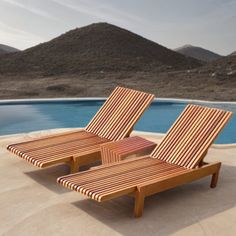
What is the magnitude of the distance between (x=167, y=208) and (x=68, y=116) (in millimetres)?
7344

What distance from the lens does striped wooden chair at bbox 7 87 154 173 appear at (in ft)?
18.2

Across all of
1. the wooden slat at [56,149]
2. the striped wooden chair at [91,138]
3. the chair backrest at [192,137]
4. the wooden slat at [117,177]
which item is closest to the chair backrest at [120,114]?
the striped wooden chair at [91,138]

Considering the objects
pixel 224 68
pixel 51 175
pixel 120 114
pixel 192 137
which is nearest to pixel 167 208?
pixel 192 137

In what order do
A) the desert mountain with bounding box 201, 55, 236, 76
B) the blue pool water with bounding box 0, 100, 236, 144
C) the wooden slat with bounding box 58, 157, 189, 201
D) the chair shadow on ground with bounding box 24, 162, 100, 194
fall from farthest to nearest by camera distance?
the desert mountain with bounding box 201, 55, 236, 76 → the blue pool water with bounding box 0, 100, 236, 144 → the chair shadow on ground with bounding box 24, 162, 100, 194 → the wooden slat with bounding box 58, 157, 189, 201

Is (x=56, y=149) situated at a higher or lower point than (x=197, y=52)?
higher

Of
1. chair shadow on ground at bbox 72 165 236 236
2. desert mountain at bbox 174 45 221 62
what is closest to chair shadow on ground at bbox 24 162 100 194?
chair shadow on ground at bbox 72 165 236 236

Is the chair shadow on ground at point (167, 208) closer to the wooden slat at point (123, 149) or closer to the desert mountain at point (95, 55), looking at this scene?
the wooden slat at point (123, 149)

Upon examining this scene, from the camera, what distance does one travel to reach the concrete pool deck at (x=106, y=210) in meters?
4.20

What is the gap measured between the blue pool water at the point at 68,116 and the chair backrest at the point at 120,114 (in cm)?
301

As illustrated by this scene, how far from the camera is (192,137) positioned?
219 inches

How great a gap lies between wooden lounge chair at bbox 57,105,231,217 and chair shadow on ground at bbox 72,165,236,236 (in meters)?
0.17

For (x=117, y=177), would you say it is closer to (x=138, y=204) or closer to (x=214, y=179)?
(x=138, y=204)

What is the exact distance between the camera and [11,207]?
15.3 feet

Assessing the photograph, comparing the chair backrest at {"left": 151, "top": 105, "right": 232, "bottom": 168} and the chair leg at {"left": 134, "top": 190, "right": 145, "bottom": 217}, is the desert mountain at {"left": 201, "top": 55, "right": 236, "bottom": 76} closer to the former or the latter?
the chair backrest at {"left": 151, "top": 105, "right": 232, "bottom": 168}
